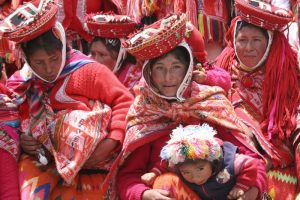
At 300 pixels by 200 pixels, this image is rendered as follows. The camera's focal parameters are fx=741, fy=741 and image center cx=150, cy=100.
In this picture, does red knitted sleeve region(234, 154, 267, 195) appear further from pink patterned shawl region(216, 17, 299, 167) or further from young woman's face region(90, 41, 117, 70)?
young woman's face region(90, 41, 117, 70)

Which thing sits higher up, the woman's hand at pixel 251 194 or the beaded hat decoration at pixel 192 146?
the beaded hat decoration at pixel 192 146

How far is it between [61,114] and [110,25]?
44.9 inches

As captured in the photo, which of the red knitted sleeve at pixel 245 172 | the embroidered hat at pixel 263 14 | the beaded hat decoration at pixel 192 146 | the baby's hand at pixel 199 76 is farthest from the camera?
the embroidered hat at pixel 263 14

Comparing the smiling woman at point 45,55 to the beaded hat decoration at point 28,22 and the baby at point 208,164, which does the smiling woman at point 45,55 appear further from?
the baby at point 208,164

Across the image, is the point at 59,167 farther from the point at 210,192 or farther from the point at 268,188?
the point at 268,188

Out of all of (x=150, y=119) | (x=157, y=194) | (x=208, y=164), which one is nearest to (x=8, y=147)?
(x=150, y=119)

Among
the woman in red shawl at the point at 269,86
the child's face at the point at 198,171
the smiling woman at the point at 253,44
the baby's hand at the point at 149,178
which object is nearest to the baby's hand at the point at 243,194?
the child's face at the point at 198,171

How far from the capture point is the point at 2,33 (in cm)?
413

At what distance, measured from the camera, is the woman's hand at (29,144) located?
4.22m

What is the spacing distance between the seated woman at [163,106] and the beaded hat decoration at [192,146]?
262mm

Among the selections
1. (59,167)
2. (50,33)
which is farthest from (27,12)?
(59,167)

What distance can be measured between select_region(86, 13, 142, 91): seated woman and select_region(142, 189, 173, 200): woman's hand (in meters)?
1.39

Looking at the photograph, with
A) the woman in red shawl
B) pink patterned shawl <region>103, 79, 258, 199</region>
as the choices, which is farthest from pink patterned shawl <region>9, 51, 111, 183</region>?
the woman in red shawl

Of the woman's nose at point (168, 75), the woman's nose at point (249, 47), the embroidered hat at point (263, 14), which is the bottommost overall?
the woman's nose at point (249, 47)
